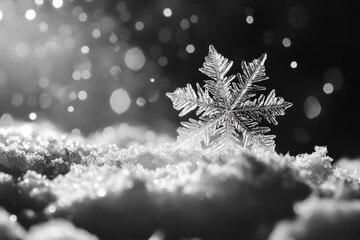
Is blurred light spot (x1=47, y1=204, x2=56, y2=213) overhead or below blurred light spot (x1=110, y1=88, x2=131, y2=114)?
below

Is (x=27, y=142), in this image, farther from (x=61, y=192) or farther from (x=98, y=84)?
(x=98, y=84)

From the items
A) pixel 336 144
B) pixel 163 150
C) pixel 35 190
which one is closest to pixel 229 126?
pixel 163 150

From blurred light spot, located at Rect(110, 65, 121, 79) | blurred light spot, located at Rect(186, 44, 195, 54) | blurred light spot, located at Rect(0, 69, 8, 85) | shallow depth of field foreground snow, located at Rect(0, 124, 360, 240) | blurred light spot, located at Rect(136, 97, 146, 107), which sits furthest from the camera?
blurred light spot, located at Rect(0, 69, 8, 85)

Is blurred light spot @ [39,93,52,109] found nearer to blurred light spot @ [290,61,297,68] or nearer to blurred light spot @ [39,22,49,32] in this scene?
blurred light spot @ [39,22,49,32]

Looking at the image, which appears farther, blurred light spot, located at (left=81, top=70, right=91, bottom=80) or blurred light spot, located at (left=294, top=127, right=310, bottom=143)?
blurred light spot, located at (left=81, top=70, right=91, bottom=80)

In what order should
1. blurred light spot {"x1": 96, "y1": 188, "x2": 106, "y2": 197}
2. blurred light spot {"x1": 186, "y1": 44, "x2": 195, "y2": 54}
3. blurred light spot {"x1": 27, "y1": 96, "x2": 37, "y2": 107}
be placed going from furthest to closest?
blurred light spot {"x1": 27, "y1": 96, "x2": 37, "y2": 107}
blurred light spot {"x1": 186, "y1": 44, "x2": 195, "y2": 54}
blurred light spot {"x1": 96, "y1": 188, "x2": 106, "y2": 197}

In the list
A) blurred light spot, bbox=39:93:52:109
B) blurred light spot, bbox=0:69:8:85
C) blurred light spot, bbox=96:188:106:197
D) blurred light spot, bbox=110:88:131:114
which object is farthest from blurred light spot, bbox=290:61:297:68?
blurred light spot, bbox=0:69:8:85
